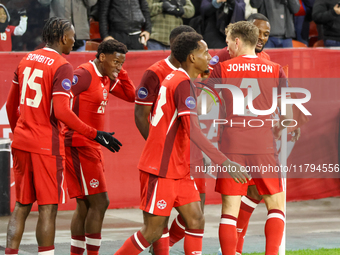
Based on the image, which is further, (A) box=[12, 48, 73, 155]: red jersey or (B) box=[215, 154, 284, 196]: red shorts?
(B) box=[215, 154, 284, 196]: red shorts

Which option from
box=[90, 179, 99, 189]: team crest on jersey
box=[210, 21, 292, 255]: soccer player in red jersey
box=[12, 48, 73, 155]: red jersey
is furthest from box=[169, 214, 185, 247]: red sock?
box=[12, 48, 73, 155]: red jersey

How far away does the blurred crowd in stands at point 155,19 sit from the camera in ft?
25.2

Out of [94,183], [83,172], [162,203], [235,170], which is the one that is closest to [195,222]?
[162,203]

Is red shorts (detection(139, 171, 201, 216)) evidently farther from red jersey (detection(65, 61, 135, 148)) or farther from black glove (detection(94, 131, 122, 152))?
red jersey (detection(65, 61, 135, 148))

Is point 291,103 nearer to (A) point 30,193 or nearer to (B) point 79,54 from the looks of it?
(A) point 30,193

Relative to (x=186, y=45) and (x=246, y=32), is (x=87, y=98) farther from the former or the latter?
(x=246, y=32)

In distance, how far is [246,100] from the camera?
4.54 m

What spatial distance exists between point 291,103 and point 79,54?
380 cm

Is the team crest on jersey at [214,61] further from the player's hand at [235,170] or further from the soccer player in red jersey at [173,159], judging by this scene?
the player's hand at [235,170]

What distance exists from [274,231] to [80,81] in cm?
219

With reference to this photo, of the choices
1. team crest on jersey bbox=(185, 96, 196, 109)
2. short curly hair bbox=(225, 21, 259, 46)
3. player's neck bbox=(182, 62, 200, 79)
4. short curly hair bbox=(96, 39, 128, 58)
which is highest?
short curly hair bbox=(225, 21, 259, 46)

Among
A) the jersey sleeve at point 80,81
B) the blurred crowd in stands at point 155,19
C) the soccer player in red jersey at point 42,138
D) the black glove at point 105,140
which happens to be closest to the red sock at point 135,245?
the soccer player in red jersey at point 42,138

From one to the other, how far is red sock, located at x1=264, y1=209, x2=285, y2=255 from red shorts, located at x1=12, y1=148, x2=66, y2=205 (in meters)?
1.77

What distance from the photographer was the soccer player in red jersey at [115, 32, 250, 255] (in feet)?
13.1
